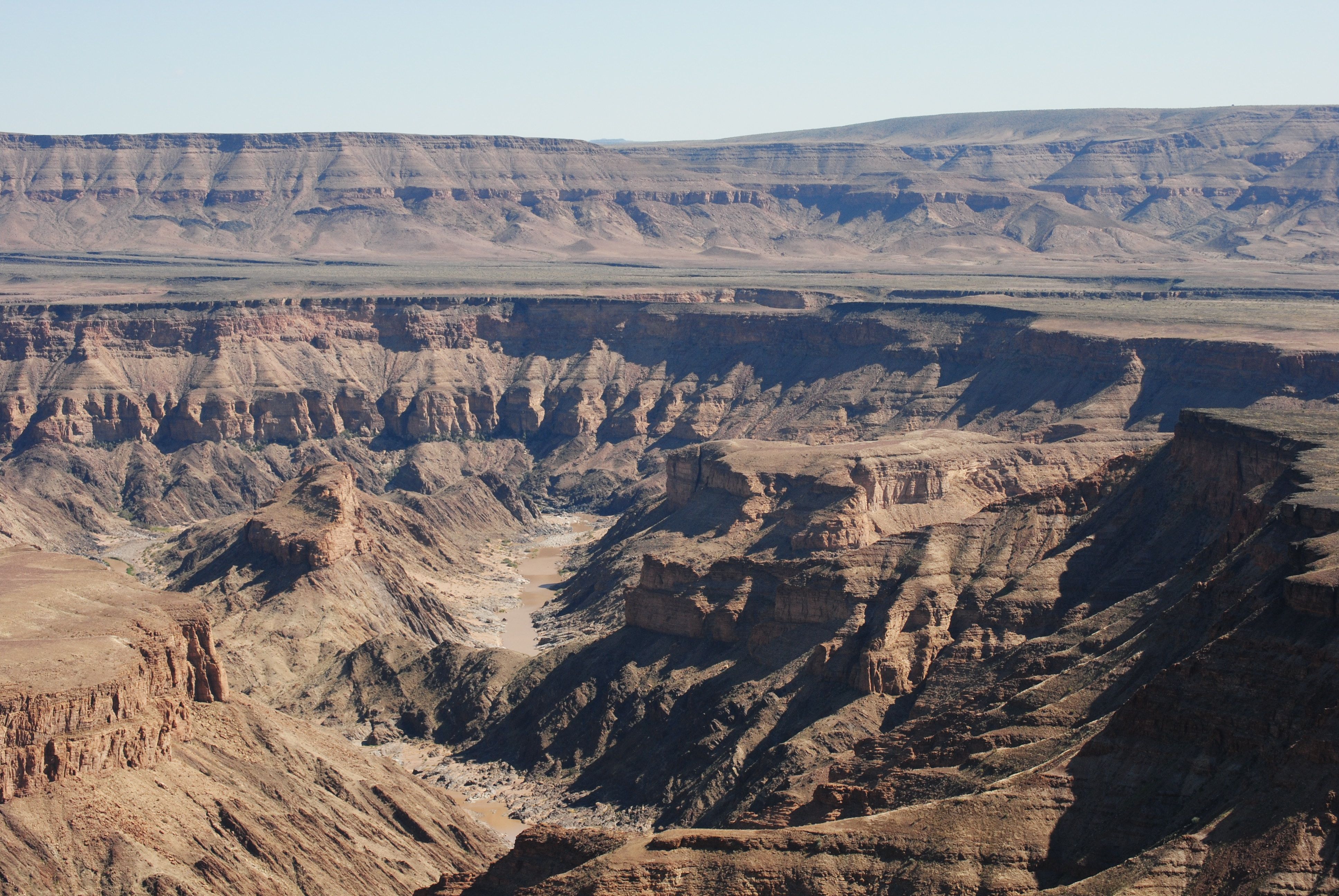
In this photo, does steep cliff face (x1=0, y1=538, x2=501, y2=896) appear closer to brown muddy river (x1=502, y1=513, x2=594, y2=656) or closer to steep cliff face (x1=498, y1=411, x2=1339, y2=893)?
steep cliff face (x1=498, y1=411, x2=1339, y2=893)

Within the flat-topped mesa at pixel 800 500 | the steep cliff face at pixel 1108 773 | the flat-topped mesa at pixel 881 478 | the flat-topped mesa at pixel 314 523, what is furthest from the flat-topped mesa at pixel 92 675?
the flat-topped mesa at pixel 881 478

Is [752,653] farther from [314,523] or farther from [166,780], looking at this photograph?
[314,523]

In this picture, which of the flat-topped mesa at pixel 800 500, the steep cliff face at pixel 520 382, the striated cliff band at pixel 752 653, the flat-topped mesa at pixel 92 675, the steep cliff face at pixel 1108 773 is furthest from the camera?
the steep cliff face at pixel 520 382

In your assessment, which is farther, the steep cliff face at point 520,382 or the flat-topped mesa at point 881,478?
the steep cliff face at point 520,382

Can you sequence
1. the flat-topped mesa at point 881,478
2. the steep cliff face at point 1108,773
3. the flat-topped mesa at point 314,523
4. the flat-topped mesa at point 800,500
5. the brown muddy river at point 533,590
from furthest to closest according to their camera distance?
the brown muddy river at point 533,590 → the flat-topped mesa at point 314,523 → the flat-topped mesa at point 881,478 → the flat-topped mesa at point 800,500 → the steep cliff face at point 1108,773

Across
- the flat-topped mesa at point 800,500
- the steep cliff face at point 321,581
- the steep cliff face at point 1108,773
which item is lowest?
the steep cliff face at point 321,581

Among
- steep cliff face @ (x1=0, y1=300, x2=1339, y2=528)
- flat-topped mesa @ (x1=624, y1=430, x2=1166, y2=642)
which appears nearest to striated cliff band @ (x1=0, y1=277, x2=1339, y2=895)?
flat-topped mesa @ (x1=624, y1=430, x2=1166, y2=642)

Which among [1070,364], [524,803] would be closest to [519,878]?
[524,803]

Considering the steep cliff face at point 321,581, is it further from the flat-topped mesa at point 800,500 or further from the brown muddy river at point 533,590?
the flat-topped mesa at point 800,500
